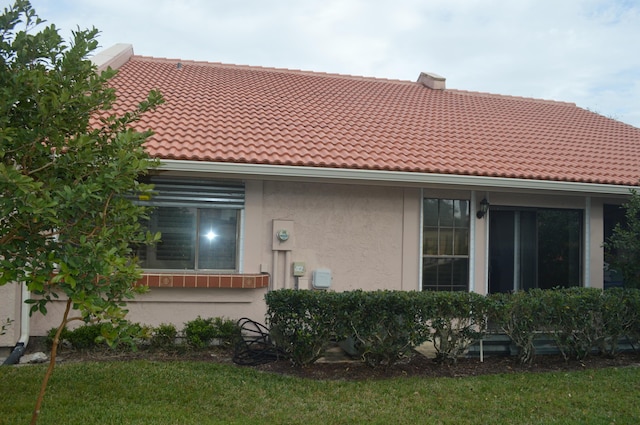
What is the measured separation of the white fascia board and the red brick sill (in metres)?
1.49

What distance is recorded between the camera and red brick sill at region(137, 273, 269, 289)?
8.12 metres

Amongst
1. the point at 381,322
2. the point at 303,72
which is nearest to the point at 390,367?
the point at 381,322

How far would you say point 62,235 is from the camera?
4.12m

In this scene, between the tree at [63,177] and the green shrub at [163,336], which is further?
the green shrub at [163,336]

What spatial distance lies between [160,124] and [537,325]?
6.45 metres

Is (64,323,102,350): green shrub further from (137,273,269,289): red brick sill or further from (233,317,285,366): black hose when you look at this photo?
(233,317,285,366): black hose

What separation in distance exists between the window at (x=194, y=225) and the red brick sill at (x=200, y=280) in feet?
1.15

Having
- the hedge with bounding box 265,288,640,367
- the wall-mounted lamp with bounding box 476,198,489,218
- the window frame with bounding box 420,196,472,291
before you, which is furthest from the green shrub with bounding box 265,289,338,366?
the wall-mounted lamp with bounding box 476,198,489,218

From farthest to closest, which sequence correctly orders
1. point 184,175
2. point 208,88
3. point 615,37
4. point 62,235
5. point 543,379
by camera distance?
point 615,37 → point 208,88 → point 184,175 → point 543,379 → point 62,235

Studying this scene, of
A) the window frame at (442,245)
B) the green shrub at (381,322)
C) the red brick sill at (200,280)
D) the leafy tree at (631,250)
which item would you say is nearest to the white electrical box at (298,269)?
the red brick sill at (200,280)

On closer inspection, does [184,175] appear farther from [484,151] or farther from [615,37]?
[615,37]

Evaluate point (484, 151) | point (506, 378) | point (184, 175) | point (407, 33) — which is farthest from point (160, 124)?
point (407, 33)

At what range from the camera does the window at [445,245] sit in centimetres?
969

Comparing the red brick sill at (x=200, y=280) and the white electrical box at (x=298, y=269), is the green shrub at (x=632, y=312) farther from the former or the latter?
the red brick sill at (x=200, y=280)
